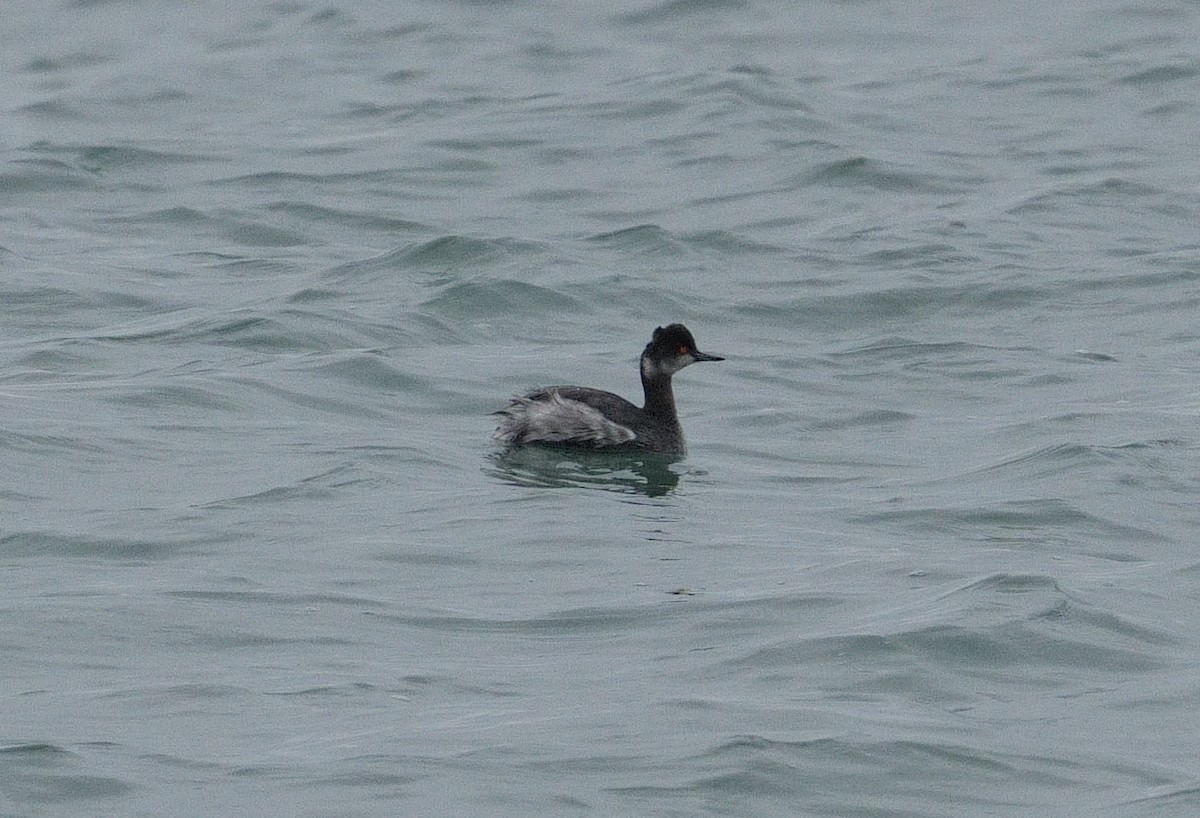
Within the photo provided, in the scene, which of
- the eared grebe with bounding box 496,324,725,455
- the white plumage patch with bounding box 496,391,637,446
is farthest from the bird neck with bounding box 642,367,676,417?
the white plumage patch with bounding box 496,391,637,446

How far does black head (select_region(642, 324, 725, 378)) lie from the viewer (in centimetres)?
1341

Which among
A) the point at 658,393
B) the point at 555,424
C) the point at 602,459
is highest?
the point at 658,393

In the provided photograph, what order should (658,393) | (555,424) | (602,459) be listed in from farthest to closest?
(658,393), (602,459), (555,424)

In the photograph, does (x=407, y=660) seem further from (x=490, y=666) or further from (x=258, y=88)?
(x=258, y=88)

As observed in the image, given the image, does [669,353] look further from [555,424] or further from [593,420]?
[555,424]

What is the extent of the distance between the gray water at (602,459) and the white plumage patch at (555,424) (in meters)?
0.16

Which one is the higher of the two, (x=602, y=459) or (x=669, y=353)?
(x=669, y=353)

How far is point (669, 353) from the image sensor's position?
528 inches

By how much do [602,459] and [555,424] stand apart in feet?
1.23

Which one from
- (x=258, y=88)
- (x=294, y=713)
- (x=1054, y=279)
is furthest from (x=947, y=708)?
(x=258, y=88)

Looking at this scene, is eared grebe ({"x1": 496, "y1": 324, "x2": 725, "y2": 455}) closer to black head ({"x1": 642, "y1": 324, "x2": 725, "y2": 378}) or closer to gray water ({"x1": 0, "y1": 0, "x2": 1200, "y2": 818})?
black head ({"x1": 642, "y1": 324, "x2": 725, "y2": 378})

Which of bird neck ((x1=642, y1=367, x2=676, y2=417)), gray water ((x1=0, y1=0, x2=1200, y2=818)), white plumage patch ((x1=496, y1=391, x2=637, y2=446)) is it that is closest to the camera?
gray water ((x1=0, y1=0, x2=1200, y2=818))

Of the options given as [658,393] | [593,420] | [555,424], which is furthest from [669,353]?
[555,424]

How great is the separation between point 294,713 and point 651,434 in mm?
4995
